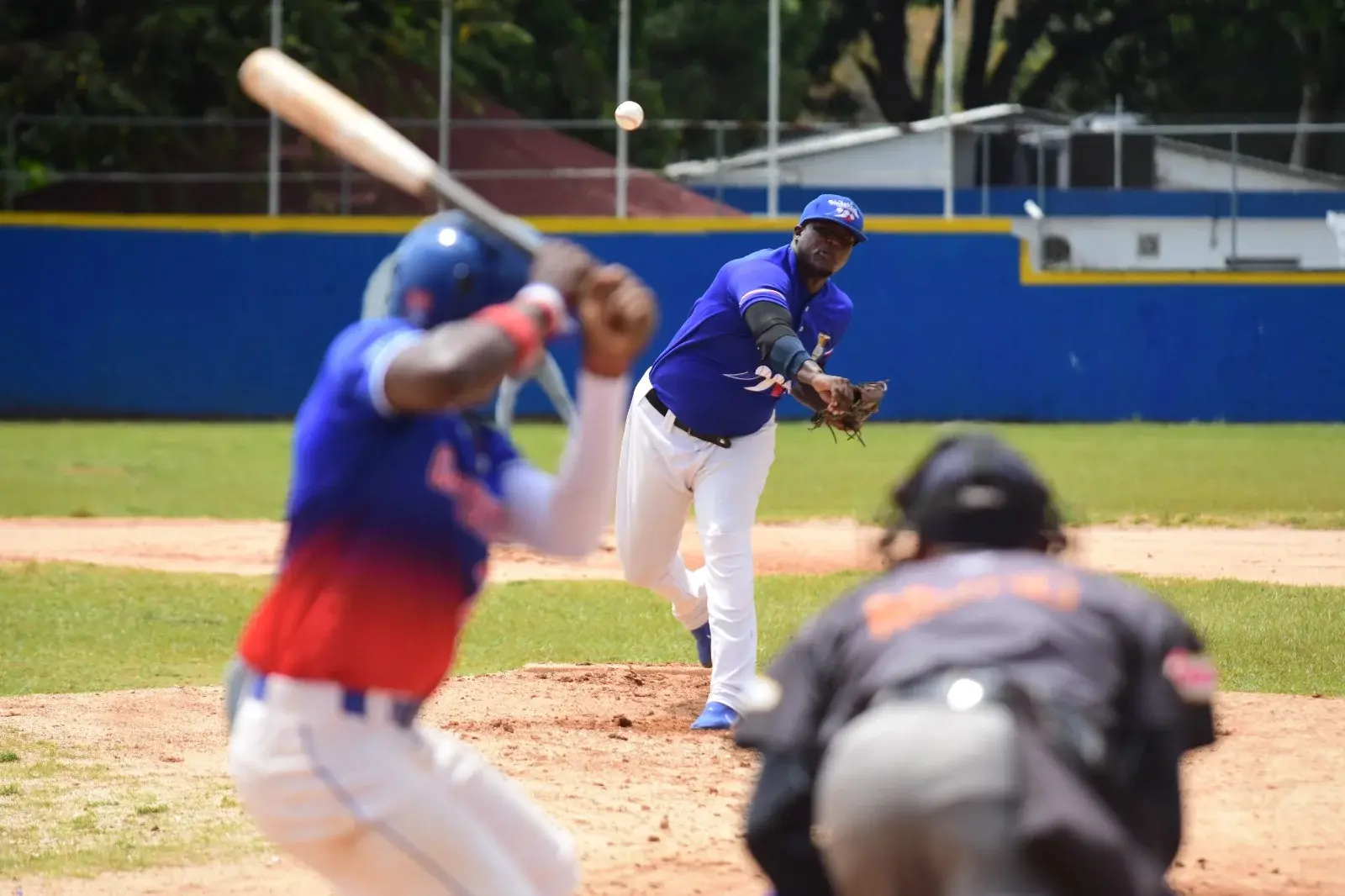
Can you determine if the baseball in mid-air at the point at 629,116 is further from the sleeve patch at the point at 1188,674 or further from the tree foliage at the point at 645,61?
the sleeve patch at the point at 1188,674

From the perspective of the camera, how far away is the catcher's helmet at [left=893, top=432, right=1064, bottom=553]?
3.39m

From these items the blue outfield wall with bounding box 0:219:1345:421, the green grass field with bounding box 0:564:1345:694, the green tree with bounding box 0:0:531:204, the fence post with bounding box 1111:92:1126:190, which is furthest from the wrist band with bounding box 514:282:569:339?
the fence post with bounding box 1111:92:1126:190

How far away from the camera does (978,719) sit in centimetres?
291

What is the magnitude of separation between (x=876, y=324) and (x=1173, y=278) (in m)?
4.40

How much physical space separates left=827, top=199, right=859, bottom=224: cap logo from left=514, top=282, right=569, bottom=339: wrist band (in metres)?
4.42

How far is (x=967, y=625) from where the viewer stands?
123 inches

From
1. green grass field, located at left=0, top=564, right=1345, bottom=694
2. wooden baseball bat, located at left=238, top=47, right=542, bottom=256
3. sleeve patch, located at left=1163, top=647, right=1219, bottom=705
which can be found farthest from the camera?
green grass field, located at left=0, top=564, right=1345, bottom=694

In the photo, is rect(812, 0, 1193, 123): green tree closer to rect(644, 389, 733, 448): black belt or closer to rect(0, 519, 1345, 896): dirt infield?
rect(0, 519, 1345, 896): dirt infield

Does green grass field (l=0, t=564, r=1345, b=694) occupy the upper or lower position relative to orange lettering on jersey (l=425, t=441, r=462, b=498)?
lower

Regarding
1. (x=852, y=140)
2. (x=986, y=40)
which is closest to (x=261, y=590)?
(x=852, y=140)

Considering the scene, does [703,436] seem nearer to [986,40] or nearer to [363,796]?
[363,796]

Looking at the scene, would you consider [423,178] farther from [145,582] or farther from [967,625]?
[145,582]

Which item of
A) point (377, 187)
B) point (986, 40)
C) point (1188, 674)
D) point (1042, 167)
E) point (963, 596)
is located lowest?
point (1188, 674)

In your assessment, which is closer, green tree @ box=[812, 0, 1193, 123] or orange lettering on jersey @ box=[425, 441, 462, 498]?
orange lettering on jersey @ box=[425, 441, 462, 498]
